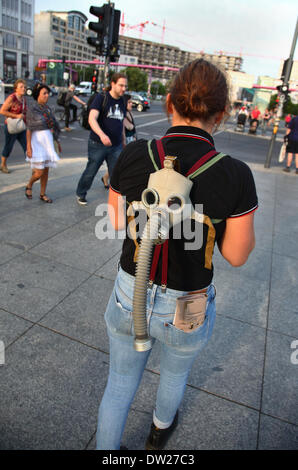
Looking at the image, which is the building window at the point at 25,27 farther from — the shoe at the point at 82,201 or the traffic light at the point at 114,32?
the shoe at the point at 82,201

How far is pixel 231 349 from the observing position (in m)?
2.80

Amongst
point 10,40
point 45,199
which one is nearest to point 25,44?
point 10,40

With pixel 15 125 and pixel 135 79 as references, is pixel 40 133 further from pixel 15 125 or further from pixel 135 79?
pixel 135 79

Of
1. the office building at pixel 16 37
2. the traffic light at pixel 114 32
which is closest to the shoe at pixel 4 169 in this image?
the traffic light at pixel 114 32

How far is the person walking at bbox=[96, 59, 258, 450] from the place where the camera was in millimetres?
1284

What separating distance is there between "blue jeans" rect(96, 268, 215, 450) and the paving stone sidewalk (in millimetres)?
486

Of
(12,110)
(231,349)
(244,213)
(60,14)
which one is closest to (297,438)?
(231,349)

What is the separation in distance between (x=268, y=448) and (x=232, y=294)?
172cm

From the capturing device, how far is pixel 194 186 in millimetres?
1274
